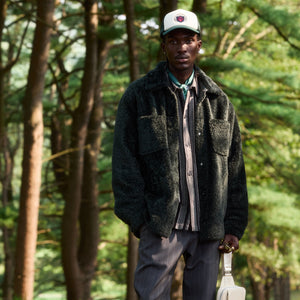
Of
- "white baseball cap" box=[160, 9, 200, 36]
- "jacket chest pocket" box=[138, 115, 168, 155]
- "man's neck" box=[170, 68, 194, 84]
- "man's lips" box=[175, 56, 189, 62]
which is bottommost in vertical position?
"jacket chest pocket" box=[138, 115, 168, 155]

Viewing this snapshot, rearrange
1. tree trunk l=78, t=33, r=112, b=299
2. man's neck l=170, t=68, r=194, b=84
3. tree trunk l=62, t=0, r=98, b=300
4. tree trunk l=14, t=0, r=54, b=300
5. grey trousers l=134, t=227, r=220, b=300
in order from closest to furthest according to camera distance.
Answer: grey trousers l=134, t=227, r=220, b=300
man's neck l=170, t=68, r=194, b=84
tree trunk l=14, t=0, r=54, b=300
tree trunk l=62, t=0, r=98, b=300
tree trunk l=78, t=33, r=112, b=299

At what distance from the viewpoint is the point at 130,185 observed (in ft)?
9.71

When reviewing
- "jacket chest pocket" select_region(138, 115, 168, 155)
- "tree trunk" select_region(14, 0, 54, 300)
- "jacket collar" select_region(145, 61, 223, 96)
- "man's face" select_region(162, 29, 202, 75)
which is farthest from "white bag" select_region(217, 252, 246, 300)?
"tree trunk" select_region(14, 0, 54, 300)

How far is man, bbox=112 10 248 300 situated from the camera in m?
2.92

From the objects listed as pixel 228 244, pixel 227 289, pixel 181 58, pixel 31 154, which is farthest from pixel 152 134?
pixel 31 154

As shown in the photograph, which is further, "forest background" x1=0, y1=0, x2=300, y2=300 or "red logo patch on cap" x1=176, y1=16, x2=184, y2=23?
"forest background" x1=0, y1=0, x2=300, y2=300

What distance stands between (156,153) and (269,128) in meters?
13.2

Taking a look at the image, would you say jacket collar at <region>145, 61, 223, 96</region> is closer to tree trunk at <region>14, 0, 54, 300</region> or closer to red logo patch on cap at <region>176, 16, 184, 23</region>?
red logo patch on cap at <region>176, 16, 184, 23</region>

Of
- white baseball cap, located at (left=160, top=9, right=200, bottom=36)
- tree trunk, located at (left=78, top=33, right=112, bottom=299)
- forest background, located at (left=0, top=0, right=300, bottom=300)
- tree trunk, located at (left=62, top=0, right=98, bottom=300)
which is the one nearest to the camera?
white baseball cap, located at (left=160, top=9, right=200, bottom=36)

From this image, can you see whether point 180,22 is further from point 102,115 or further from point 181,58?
point 102,115

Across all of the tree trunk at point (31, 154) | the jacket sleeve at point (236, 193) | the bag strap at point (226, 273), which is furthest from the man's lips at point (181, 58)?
the tree trunk at point (31, 154)

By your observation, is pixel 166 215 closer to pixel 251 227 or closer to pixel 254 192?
pixel 254 192

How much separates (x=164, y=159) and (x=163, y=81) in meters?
0.40

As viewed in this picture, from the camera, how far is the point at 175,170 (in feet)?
9.70
